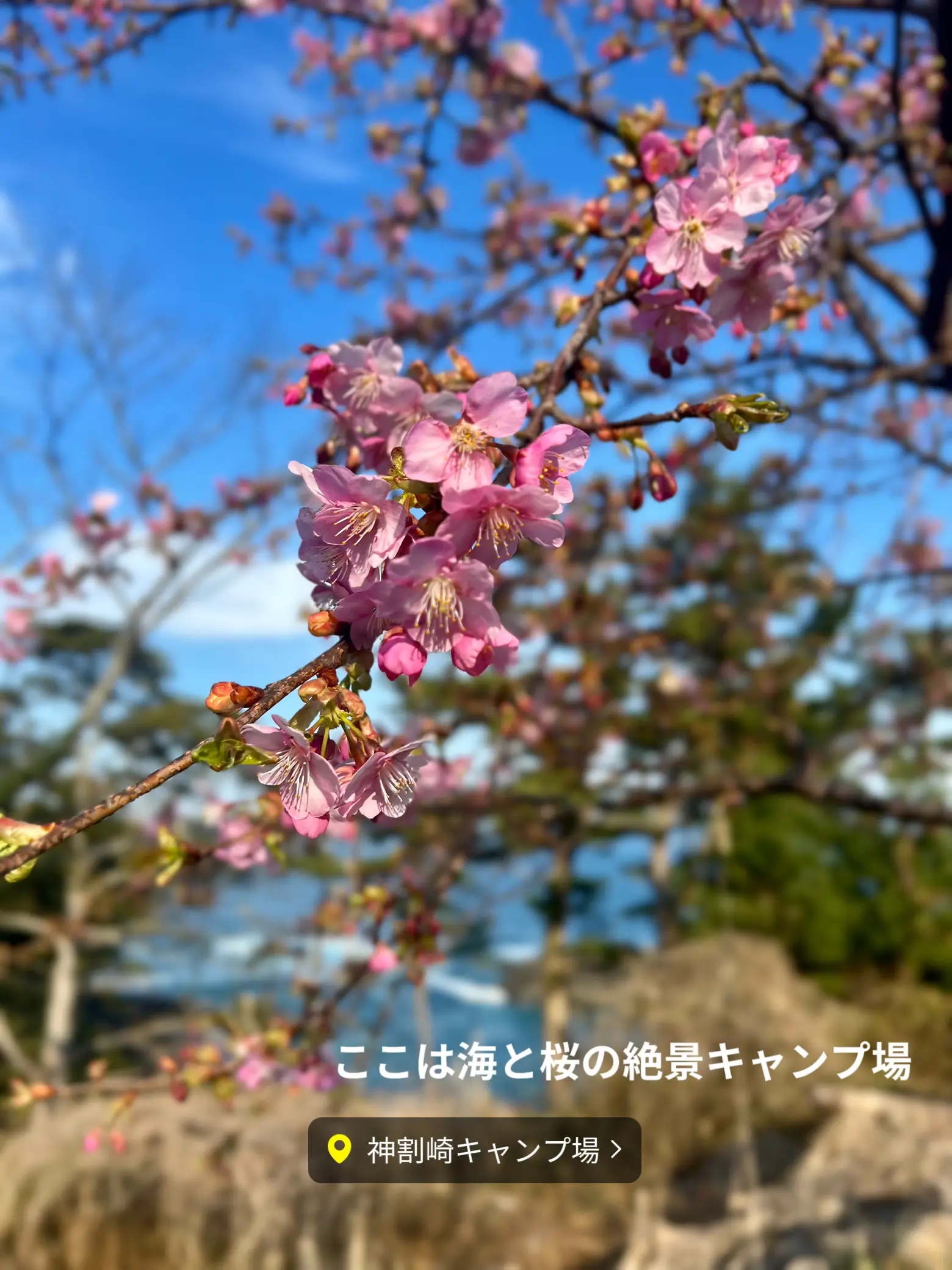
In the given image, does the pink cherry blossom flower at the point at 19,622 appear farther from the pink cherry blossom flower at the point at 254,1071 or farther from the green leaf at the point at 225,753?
the green leaf at the point at 225,753

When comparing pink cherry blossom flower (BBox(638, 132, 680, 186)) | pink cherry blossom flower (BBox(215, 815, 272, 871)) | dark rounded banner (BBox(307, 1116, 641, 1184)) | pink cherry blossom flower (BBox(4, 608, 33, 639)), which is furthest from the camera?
pink cherry blossom flower (BBox(4, 608, 33, 639))

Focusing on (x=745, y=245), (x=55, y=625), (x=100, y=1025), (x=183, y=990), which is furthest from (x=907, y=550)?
(x=183, y=990)

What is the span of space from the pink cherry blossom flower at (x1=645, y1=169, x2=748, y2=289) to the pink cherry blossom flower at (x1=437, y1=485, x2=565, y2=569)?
1.22ft

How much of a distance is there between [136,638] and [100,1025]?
4.24 m

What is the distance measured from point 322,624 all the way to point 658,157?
803 mm

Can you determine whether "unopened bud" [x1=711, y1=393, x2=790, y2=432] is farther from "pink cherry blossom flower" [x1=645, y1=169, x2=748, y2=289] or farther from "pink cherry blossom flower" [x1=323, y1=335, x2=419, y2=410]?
"pink cherry blossom flower" [x1=323, y1=335, x2=419, y2=410]

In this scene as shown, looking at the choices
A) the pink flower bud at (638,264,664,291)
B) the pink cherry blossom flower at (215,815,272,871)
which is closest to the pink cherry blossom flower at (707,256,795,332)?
the pink flower bud at (638,264,664,291)

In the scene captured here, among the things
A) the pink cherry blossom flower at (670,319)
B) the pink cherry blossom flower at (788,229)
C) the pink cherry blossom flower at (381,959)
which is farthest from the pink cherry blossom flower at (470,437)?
the pink cherry blossom flower at (381,959)

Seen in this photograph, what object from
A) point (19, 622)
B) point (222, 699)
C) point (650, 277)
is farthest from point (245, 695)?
point (19, 622)

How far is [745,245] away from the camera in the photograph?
0.95 meters

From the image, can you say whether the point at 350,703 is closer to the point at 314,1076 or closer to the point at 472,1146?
the point at 314,1076

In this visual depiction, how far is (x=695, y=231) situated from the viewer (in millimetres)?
886

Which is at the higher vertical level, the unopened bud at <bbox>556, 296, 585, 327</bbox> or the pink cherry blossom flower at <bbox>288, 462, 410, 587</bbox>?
the unopened bud at <bbox>556, 296, 585, 327</bbox>

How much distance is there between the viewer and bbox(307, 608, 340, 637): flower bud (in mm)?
625
